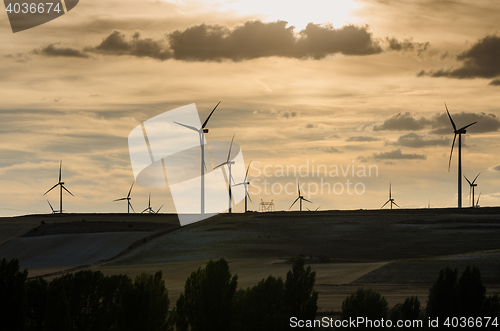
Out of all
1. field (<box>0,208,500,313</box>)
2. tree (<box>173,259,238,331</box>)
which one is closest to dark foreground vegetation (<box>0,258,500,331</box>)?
tree (<box>173,259,238,331</box>)

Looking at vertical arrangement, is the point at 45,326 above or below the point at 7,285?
below

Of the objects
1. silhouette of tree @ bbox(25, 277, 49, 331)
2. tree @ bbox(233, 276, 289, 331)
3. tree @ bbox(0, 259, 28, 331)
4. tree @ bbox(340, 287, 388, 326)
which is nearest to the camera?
tree @ bbox(340, 287, 388, 326)

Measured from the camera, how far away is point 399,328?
2075 cm

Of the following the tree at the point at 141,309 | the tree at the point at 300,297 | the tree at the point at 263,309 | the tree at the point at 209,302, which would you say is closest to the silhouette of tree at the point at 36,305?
the tree at the point at 141,309

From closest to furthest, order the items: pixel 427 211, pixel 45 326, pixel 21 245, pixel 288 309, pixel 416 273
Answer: pixel 288 309
pixel 45 326
pixel 416 273
pixel 21 245
pixel 427 211

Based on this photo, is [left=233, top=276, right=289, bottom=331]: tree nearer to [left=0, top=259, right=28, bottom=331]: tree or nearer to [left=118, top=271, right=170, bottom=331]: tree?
[left=118, top=271, right=170, bottom=331]: tree

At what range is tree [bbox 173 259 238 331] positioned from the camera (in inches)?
899

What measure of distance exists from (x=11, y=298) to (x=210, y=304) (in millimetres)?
8216

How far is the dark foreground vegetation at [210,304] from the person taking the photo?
22.1 metres

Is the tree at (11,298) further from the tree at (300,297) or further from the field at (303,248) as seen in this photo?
the field at (303,248)

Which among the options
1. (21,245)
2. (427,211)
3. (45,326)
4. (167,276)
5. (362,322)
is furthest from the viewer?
(427,211)

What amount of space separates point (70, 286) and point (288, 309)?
9.82 meters

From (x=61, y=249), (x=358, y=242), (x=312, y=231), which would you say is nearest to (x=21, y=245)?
(x=61, y=249)

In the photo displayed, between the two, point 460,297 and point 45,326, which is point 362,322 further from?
point 45,326
